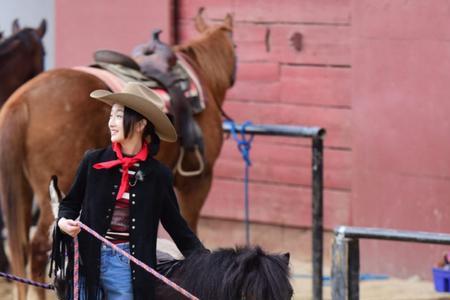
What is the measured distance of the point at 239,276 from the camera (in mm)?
4023

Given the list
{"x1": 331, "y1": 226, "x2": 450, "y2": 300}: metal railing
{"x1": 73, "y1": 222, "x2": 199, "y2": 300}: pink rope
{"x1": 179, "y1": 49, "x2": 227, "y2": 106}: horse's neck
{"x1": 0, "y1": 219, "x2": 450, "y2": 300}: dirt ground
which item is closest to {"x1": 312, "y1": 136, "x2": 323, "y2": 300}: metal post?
{"x1": 0, "y1": 219, "x2": 450, "y2": 300}: dirt ground

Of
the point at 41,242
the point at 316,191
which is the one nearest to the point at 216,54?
the point at 316,191

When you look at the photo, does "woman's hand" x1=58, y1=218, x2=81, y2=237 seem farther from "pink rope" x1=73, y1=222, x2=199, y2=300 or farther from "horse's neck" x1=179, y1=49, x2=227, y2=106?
"horse's neck" x1=179, y1=49, x2=227, y2=106

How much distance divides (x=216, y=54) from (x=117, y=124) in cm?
428

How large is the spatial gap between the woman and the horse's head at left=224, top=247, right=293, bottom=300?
37 cm

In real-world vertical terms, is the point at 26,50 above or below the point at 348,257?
above

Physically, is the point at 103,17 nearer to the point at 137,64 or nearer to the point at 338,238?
the point at 137,64

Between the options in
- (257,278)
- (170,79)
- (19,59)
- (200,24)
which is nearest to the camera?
(257,278)

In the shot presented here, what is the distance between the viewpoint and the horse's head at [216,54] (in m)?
8.40

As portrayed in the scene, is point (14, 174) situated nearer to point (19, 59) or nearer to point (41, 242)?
point (41, 242)

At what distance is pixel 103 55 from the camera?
7.31 meters

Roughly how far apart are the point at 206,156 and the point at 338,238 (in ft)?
9.93

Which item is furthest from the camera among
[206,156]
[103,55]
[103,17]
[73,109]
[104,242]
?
[103,17]

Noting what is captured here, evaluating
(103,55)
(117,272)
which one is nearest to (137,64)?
(103,55)
